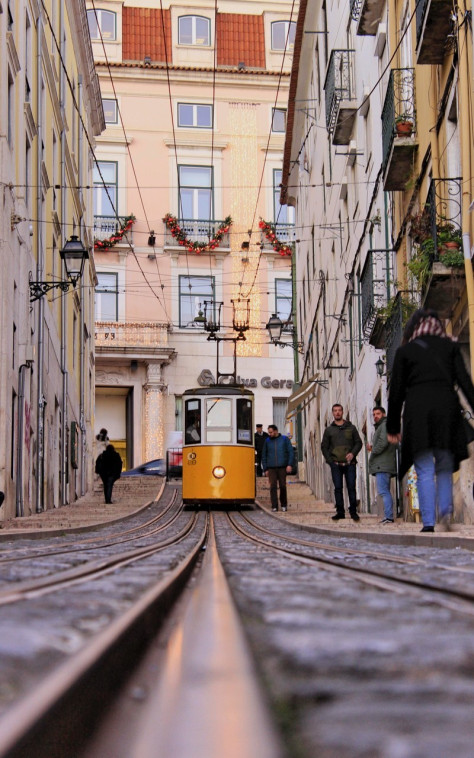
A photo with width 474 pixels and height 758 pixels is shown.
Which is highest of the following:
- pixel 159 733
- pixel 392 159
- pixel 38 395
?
pixel 392 159

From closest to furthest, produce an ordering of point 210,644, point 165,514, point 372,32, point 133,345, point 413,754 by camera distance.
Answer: point 413,754 < point 210,644 < point 372,32 < point 165,514 < point 133,345

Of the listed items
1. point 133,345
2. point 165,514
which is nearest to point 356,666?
point 165,514

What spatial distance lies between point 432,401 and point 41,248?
14288 mm

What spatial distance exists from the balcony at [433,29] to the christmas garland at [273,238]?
109 feet

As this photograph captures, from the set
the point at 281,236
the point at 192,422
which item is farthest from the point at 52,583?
the point at 281,236

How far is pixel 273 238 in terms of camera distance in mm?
46719

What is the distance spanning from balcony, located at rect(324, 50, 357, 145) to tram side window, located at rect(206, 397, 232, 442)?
19.5 ft

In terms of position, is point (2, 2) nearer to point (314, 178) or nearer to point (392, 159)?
point (392, 159)

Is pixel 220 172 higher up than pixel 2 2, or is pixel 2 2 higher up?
pixel 220 172

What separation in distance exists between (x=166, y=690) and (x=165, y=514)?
2236 centimetres

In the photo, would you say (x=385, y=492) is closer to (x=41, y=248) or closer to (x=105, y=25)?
(x=41, y=248)

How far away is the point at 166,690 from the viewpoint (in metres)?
1.08

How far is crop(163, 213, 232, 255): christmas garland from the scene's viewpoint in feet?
151

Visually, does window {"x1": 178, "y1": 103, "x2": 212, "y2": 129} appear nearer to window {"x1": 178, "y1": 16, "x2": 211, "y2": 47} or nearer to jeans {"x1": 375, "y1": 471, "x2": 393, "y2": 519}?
window {"x1": 178, "y1": 16, "x2": 211, "y2": 47}
